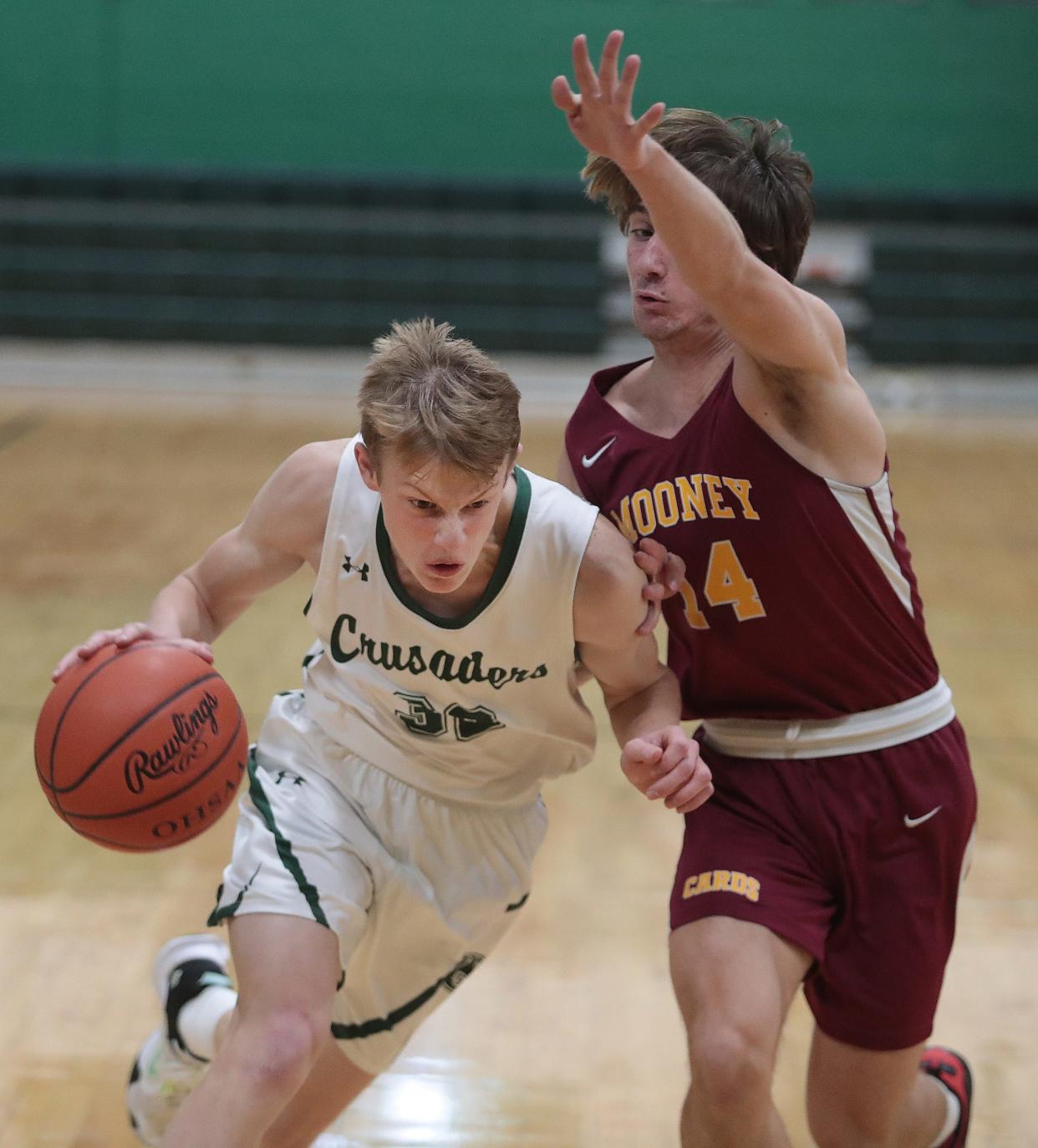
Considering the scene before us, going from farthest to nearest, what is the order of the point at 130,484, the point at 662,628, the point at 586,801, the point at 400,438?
the point at 130,484 < the point at 662,628 < the point at 586,801 < the point at 400,438

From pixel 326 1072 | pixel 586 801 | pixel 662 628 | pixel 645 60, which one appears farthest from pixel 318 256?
pixel 326 1072

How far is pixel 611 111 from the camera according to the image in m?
2.18

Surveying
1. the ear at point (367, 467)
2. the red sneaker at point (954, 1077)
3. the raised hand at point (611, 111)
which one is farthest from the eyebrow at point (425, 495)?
the red sneaker at point (954, 1077)

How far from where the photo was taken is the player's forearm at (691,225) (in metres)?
2.23

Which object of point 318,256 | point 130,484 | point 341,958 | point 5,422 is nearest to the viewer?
point 341,958

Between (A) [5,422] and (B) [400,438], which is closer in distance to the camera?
(B) [400,438]

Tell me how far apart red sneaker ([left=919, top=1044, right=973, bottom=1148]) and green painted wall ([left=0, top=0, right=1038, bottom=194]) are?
1177 cm

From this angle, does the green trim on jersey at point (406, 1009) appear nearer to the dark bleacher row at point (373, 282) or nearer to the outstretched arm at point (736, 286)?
the outstretched arm at point (736, 286)

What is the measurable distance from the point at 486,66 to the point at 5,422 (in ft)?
18.9

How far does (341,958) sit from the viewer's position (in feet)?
8.60

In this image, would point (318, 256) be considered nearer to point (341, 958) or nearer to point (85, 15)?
point (85, 15)

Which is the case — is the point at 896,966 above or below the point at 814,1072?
above

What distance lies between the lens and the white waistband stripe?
2.72m

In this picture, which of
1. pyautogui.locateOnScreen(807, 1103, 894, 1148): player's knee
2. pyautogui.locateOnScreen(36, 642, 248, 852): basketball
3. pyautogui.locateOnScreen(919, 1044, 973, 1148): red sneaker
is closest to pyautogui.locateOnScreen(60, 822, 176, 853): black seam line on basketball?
pyautogui.locateOnScreen(36, 642, 248, 852): basketball
